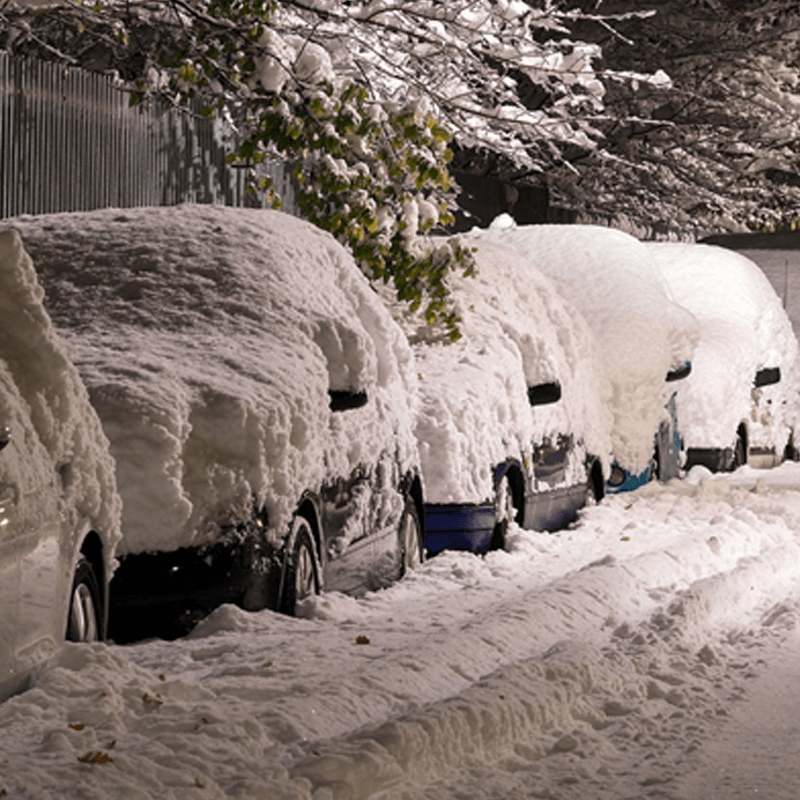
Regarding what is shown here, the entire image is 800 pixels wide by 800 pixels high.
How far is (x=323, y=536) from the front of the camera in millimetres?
8203

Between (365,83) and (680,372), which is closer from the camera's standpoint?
(365,83)

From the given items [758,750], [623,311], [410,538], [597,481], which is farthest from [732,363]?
[758,750]

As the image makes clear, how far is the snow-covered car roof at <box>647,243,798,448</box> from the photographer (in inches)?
651

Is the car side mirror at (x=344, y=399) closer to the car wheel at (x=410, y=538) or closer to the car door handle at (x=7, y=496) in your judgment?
the car wheel at (x=410, y=538)

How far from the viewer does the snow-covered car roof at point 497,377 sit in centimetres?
1053

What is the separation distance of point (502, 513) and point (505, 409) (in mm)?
610

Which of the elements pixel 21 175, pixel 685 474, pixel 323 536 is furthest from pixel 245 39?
pixel 685 474

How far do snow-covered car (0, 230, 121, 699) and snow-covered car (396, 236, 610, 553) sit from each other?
438cm

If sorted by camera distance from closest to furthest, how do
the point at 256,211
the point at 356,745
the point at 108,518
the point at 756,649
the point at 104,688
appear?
1. the point at 356,745
2. the point at 104,688
3. the point at 108,518
4. the point at 756,649
5. the point at 256,211

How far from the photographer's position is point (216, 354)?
25.4 ft

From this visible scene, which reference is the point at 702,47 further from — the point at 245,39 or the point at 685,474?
the point at 245,39

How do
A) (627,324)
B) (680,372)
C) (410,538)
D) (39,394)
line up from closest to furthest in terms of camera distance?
(39,394) → (410,538) → (627,324) → (680,372)

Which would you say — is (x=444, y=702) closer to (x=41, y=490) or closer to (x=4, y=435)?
(x=41, y=490)

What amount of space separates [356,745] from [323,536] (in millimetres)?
2926
